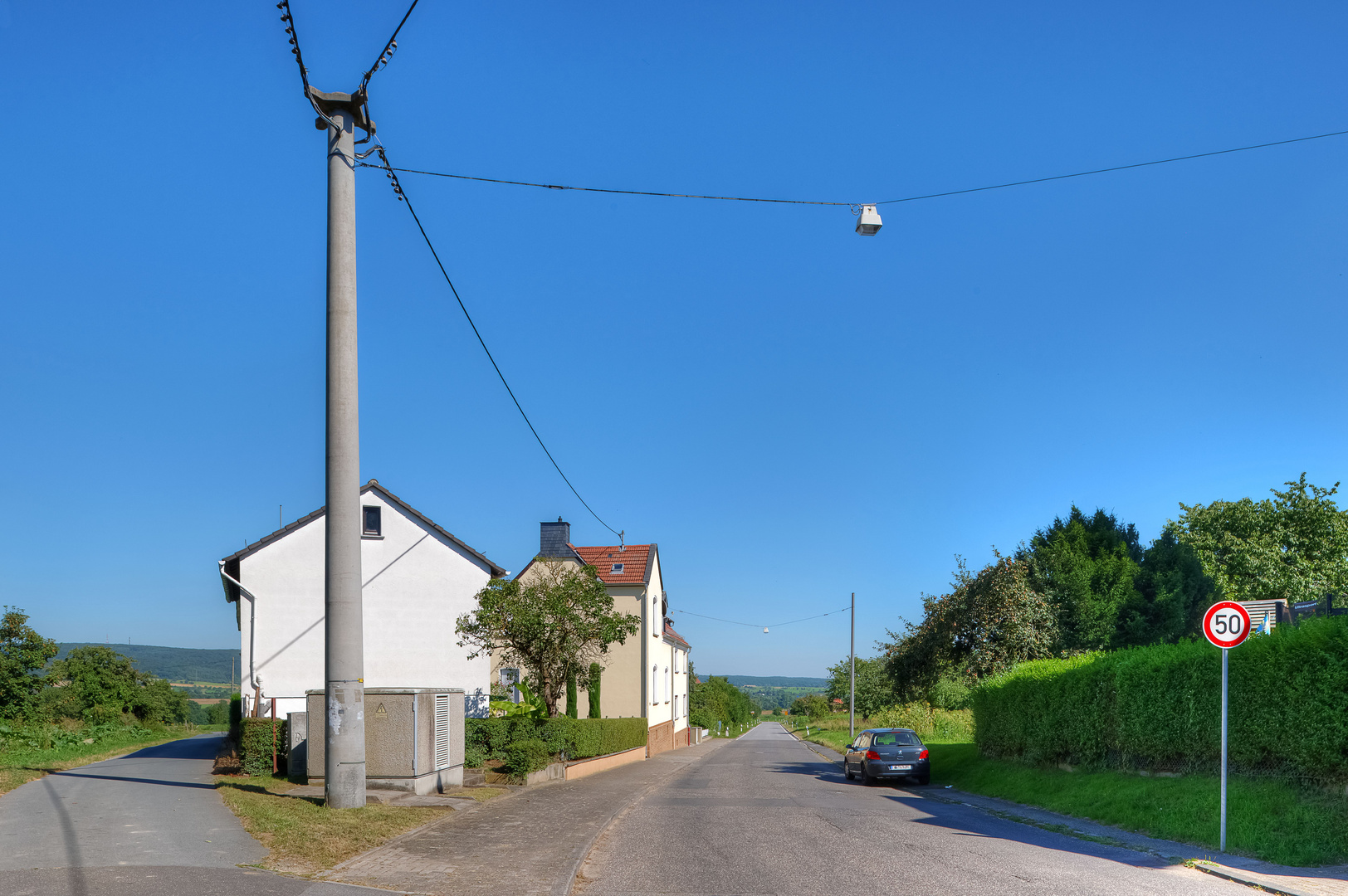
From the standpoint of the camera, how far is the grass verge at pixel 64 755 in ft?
58.8

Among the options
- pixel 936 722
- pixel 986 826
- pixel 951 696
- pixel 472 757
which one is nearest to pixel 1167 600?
pixel 951 696

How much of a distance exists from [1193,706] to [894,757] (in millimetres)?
9624

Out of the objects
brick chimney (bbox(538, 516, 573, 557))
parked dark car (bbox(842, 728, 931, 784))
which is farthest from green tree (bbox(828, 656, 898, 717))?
parked dark car (bbox(842, 728, 931, 784))

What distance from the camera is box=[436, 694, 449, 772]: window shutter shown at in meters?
15.7

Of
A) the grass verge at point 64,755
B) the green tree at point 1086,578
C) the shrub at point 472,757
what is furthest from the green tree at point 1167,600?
the grass verge at point 64,755

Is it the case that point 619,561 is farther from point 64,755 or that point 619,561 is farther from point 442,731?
point 442,731

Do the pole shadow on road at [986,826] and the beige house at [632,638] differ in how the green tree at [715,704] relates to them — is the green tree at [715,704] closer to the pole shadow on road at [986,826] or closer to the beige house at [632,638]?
the beige house at [632,638]

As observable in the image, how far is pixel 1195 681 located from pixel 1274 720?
197 centimetres

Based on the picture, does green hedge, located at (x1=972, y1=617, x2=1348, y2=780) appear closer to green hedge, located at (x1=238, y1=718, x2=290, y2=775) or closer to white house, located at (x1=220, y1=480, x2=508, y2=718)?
green hedge, located at (x1=238, y1=718, x2=290, y2=775)

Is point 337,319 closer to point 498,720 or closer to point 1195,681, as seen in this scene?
point 498,720

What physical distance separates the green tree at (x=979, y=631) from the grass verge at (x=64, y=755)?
23.9 m

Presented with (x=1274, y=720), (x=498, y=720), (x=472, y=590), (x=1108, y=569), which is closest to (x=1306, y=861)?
(x=1274, y=720)

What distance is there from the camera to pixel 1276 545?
49906 mm

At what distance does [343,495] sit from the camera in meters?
12.6
